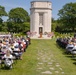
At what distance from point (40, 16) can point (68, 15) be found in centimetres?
1577

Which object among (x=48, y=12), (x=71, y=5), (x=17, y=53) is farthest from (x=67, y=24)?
(x=17, y=53)

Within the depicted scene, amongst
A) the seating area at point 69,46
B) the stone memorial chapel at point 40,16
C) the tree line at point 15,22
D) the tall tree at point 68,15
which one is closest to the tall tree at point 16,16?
the tree line at point 15,22

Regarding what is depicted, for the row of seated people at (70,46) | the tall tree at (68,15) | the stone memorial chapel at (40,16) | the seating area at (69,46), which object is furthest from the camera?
the tall tree at (68,15)

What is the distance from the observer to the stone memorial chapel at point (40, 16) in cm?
7275

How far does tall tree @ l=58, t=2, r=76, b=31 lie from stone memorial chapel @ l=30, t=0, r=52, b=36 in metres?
14.5

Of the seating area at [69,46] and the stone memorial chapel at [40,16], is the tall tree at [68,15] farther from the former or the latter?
the seating area at [69,46]

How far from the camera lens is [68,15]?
86.7 m

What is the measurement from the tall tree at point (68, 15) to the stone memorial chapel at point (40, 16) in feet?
47.5

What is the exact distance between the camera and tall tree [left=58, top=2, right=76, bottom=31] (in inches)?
3405

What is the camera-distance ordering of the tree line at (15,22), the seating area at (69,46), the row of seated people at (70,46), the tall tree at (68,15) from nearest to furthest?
the row of seated people at (70,46), the seating area at (69,46), the tall tree at (68,15), the tree line at (15,22)

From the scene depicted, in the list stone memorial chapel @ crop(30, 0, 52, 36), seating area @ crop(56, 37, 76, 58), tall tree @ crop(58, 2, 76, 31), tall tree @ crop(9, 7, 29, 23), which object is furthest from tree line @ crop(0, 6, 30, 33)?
seating area @ crop(56, 37, 76, 58)

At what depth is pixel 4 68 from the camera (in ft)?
51.0

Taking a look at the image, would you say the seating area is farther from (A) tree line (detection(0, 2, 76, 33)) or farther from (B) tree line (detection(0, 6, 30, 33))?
(B) tree line (detection(0, 6, 30, 33))

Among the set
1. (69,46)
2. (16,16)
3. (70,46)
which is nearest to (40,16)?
(16,16)
